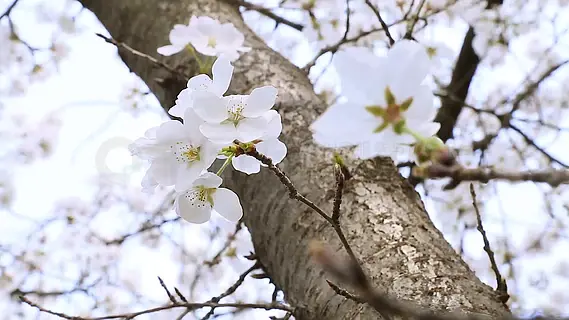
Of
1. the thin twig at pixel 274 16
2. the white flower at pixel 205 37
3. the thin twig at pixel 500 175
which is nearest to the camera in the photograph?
the thin twig at pixel 500 175

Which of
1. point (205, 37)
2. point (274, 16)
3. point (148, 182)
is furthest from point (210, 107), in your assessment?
point (274, 16)

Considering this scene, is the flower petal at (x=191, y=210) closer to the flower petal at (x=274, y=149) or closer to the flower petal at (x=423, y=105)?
the flower petal at (x=274, y=149)

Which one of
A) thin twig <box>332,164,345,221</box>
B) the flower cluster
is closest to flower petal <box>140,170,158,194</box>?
the flower cluster

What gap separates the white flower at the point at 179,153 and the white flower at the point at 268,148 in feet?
0.14

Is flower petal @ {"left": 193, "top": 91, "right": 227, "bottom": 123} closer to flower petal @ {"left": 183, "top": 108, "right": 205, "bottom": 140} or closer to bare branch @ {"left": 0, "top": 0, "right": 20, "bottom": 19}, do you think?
flower petal @ {"left": 183, "top": 108, "right": 205, "bottom": 140}

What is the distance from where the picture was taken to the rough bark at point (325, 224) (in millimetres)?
596

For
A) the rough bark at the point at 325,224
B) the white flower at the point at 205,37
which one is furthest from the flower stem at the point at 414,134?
the white flower at the point at 205,37

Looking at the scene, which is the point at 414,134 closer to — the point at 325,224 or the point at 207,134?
the point at 207,134

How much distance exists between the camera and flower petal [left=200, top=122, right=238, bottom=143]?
0.51m

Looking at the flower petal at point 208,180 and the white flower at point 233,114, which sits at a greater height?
the white flower at point 233,114

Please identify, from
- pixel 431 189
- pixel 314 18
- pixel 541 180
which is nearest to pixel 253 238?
pixel 541 180

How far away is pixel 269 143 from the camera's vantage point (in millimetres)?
583

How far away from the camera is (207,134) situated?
19.9 inches

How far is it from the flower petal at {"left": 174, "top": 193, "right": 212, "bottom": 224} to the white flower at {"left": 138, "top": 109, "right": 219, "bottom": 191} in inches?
1.7
